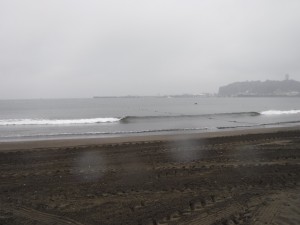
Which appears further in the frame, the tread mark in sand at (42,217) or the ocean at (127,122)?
the ocean at (127,122)

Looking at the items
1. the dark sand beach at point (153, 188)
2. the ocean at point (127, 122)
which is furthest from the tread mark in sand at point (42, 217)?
the ocean at point (127, 122)

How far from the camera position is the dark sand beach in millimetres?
5418

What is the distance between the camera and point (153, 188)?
7.07 metres

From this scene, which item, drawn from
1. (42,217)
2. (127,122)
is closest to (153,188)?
(42,217)

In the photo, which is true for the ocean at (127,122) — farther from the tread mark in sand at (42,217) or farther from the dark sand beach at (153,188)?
the tread mark in sand at (42,217)

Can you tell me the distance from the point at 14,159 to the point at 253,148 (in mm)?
10947

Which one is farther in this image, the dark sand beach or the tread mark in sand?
the dark sand beach

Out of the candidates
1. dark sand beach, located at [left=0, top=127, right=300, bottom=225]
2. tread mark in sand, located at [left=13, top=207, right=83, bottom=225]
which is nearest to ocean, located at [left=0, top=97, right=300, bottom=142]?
dark sand beach, located at [left=0, top=127, right=300, bottom=225]

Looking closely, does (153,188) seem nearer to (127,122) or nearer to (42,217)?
(42,217)

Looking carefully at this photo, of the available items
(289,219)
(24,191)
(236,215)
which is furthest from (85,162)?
(289,219)

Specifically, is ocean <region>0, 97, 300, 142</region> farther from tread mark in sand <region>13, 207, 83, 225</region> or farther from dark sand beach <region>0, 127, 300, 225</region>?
tread mark in sand <region>13, 207, 83, 225</region>

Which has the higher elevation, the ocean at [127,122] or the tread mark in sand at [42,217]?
the ocean at [127,122]

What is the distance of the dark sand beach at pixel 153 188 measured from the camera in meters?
5.42

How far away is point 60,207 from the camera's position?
5898 millimetres
